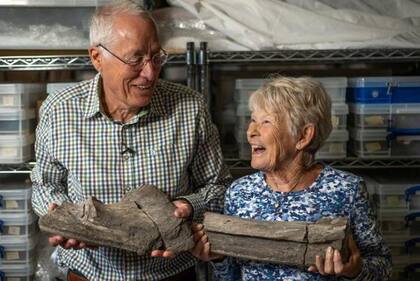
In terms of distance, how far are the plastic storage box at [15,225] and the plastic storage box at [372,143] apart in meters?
1.21

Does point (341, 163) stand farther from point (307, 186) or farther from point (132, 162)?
point (132, 162)

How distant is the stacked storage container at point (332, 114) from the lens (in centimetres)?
201

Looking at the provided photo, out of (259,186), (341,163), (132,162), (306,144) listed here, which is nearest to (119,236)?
(132,162)

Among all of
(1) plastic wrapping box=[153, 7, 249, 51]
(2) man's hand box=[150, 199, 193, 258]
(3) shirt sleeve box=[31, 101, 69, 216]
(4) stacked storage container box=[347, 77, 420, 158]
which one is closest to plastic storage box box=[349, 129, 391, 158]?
(4) stacked storage container box=[347, 77, 420, 158]

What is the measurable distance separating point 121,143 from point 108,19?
0.96 ft

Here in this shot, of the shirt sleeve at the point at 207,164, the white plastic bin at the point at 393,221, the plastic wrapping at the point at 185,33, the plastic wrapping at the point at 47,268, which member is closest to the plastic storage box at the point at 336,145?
the white plastic bin at the point at 393,221

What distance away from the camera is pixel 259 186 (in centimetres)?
127

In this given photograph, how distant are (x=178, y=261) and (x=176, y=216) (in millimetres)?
259

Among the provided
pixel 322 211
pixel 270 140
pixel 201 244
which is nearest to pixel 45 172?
pixel 201 244

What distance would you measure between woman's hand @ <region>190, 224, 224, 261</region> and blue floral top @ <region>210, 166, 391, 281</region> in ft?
0.30

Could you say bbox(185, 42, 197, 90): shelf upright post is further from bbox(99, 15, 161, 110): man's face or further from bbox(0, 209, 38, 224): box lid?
bbox(0, 209, 38, 224): box lid

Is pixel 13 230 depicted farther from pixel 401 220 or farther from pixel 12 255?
pixel 401 220

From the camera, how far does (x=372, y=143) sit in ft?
6.61

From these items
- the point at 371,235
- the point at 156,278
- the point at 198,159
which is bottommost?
the point at 156,278
